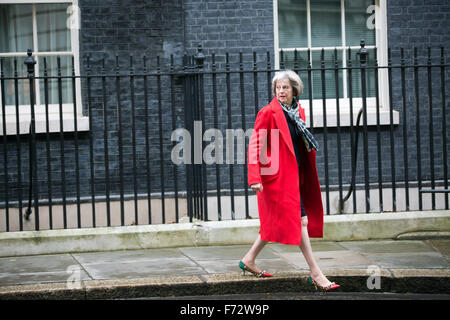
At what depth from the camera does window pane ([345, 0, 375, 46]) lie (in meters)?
9.79

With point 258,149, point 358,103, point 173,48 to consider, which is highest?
point 173,48

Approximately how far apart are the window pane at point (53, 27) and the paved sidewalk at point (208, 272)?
3.03m

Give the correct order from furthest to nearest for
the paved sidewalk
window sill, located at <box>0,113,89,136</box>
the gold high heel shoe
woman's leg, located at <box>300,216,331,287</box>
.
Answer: window sill, located at <box>0,113,89,136</box>
the gold high heel shoe
the paved sidewalk
woman's leg, located at <box>300,216,331,287</box>

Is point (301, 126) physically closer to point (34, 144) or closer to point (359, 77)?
point (34, 144)

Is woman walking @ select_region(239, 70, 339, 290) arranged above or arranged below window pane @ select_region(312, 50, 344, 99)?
below

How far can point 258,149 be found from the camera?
600 cm

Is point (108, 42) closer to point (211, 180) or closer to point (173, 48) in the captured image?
point (173, 48)

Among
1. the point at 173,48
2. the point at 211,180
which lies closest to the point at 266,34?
the point at 173,48

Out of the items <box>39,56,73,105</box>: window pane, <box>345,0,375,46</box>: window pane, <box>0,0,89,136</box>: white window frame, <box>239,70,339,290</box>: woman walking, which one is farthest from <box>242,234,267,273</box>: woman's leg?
<box>345,0,375,46</box>: window pane

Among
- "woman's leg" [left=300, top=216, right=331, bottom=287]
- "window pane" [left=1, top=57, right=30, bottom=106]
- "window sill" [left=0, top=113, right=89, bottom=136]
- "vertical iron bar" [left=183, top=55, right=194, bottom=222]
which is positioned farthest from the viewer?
"window pane" [left=1, top=57, right=30, bottom=106]

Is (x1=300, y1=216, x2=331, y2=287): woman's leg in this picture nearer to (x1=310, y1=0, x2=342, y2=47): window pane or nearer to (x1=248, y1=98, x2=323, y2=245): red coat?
(x1=248, y1=98, x2=323, y2=245): red coat

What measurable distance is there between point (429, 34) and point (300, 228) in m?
4.67

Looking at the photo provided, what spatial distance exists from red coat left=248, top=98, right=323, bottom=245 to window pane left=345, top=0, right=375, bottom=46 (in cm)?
399

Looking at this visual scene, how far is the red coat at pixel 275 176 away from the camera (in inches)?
235
